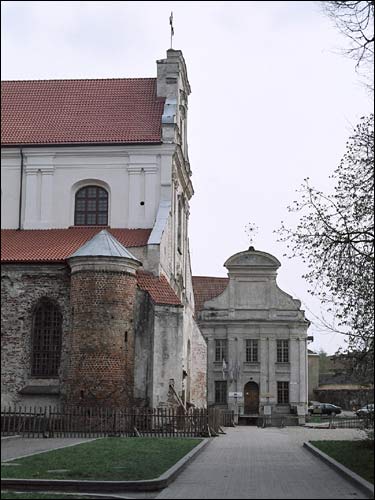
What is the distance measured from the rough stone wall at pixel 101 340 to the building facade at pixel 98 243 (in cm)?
4

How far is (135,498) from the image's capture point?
12281 millimetres

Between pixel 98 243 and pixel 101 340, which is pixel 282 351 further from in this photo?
pixel 101 340

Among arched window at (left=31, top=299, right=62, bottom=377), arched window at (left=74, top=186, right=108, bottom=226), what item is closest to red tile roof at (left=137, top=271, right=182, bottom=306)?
arched window at (left=31, top=299, right=62, bottom=377)

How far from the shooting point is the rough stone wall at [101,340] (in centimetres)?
2777

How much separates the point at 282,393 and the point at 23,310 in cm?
2930

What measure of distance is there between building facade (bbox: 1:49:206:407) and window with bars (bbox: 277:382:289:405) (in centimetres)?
1676

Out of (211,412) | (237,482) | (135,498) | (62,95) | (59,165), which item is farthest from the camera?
(62,95)

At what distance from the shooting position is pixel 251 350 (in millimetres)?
56156

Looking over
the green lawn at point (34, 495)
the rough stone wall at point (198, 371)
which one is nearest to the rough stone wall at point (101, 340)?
the rough stone wall at point (198, 371)

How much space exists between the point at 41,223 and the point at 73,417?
9.14m

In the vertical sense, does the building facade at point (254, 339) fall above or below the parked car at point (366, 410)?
above

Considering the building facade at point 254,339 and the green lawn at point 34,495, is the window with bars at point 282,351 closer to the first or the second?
the building facade at point 254,339

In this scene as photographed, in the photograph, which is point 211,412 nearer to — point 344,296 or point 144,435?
point 144,435

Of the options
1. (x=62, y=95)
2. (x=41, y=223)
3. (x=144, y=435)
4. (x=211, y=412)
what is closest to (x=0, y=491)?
(x=144, y=435)
